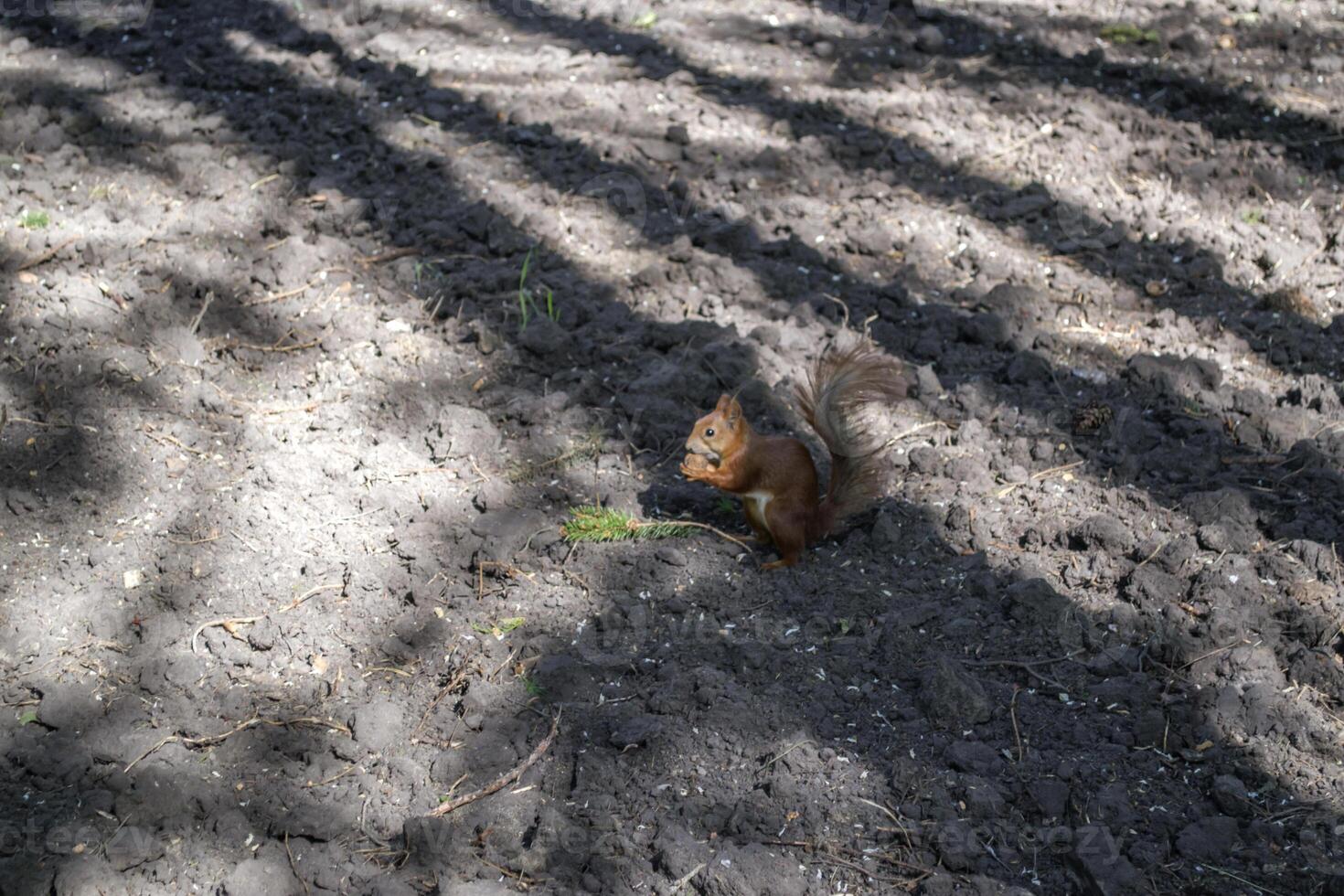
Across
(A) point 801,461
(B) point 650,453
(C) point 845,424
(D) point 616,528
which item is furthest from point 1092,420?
(D) point 616,528

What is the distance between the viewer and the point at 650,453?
393 cm

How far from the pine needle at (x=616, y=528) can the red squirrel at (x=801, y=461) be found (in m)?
0.22

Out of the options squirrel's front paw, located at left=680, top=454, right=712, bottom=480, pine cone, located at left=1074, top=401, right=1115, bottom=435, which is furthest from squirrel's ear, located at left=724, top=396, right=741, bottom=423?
pine cone, located at left=1074, top=401, right=1115, bottom=435

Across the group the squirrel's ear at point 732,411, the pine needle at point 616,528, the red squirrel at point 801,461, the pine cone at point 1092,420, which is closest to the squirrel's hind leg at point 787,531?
the red squirrel at point 801,461

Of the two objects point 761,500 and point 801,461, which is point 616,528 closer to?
point 761,500

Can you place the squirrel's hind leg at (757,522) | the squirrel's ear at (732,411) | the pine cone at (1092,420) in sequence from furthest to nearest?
the pine cone at (1092,420), the squirrel's hind leg at (757,522), the squirrel's ear at (732,411)

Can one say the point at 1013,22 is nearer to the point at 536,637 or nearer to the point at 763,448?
the point at 763,448

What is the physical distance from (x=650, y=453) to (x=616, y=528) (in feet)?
1.45

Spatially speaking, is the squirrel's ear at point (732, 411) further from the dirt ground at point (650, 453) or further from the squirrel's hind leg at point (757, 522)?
the dirt ground at point (650, 453)

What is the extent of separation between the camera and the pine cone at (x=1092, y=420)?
394cm

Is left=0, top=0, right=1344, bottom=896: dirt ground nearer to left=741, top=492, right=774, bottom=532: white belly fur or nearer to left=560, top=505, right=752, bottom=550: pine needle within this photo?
left=560, top=505, right=752, bottom=550: pine needle

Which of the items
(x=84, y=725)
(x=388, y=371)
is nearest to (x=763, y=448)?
(x=388, y=371)

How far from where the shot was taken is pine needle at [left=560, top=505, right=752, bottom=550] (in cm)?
354

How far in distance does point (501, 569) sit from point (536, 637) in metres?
0.31
